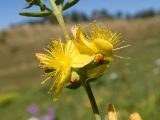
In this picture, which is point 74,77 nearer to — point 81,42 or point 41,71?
point 81,42

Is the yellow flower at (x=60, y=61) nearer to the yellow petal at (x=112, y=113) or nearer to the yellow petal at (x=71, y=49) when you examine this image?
the yellow petal at (x=71, y=49)

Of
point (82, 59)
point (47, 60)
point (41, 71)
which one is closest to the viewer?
point (82, 59)

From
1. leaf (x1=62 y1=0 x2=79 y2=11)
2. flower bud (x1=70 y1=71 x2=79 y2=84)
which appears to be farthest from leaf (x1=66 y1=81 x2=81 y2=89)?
leaf (x1=62 y1=0 x2=79 y2=11)

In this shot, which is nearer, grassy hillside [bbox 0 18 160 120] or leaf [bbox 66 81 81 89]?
leaf [bbox 66 81 81 89]

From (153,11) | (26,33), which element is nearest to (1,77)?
(26,33)

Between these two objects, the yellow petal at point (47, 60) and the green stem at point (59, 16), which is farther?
the yellow petal at point (47, 60)

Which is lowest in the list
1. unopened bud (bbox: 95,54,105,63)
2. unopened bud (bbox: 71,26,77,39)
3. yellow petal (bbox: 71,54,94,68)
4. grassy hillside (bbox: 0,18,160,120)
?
grassy hillside (bbox: 0,18,160,120)

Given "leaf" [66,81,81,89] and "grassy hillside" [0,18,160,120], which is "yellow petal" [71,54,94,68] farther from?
"grassy hillside" [0,18,160,120]

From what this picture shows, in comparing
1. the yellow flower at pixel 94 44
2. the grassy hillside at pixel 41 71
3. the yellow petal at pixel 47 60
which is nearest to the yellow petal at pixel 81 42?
the yellow flower at pixel 94 44

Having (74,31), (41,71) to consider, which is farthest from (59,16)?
(41,71)
